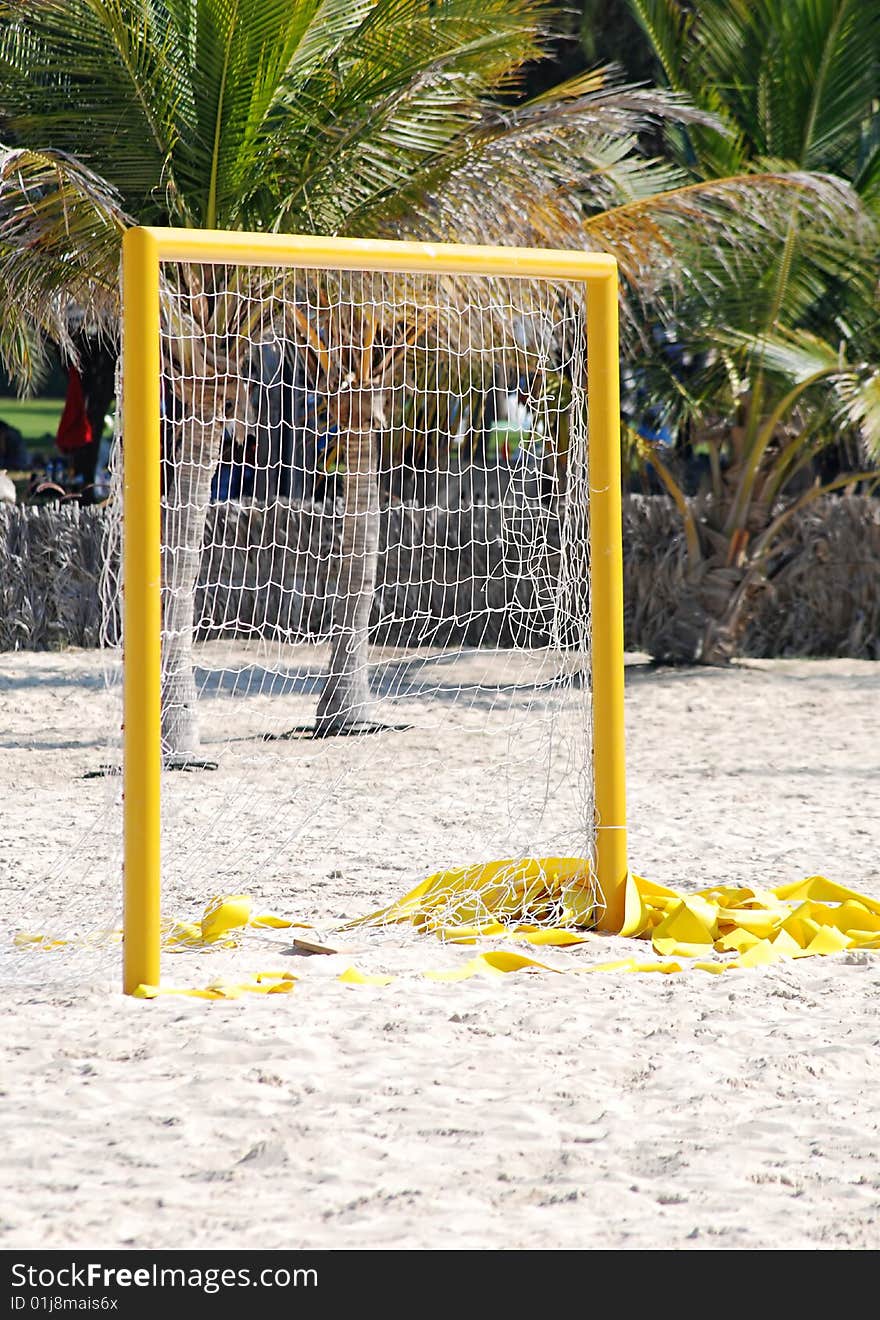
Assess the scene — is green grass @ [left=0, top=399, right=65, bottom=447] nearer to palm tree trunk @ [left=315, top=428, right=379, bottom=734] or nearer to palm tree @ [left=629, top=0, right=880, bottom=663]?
palm tree @ [left=629, top=0, right=880, bottom=663]

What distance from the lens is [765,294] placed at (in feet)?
34.2

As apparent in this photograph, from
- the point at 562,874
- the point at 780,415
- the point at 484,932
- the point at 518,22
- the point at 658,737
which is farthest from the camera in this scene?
the point at 780,415

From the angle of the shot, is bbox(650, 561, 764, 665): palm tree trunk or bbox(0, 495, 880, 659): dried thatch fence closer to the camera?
bbox(650, 561, 764, 665): palm tree trunk

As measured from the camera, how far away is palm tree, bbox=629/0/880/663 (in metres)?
10.4

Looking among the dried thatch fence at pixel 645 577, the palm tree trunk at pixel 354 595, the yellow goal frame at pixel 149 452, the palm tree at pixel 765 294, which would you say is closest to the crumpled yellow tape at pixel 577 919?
the yellow goal frame at pixel 149 452

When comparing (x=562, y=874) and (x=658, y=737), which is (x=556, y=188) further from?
(x=562, y=874)

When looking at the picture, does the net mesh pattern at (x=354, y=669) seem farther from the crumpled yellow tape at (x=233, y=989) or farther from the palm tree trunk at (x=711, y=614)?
the palm tree trunk at (x=711, y=614)

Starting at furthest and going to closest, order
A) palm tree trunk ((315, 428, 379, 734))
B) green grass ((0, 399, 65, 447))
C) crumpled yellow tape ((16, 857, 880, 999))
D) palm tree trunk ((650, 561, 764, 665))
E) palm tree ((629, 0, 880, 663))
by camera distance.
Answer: green grass ((0, 399, 65, 447)) < palm tree trunk ((650, 561, 764, 665)) < palm tree ((629, 0, 880, 663)) < palm tree trunk ((315, 428, 379, 734)) < crumpled yellow tape ((16, 857, 880, 999))

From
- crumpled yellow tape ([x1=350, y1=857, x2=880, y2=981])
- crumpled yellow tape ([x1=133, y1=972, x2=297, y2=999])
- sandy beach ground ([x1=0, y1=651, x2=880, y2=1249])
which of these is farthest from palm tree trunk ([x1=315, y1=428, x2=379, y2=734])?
crumpled yellow tape ([x1=133, y1=972, x2=297, y2=999])

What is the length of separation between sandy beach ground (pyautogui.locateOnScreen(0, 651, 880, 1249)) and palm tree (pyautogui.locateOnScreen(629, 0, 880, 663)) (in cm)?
554

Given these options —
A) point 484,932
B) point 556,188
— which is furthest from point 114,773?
point 556,188

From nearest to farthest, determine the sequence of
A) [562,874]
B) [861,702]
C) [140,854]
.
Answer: [140,854]
[562,874]
[861,702]

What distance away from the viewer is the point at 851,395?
10.7 m

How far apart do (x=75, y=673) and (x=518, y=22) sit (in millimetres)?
6143
